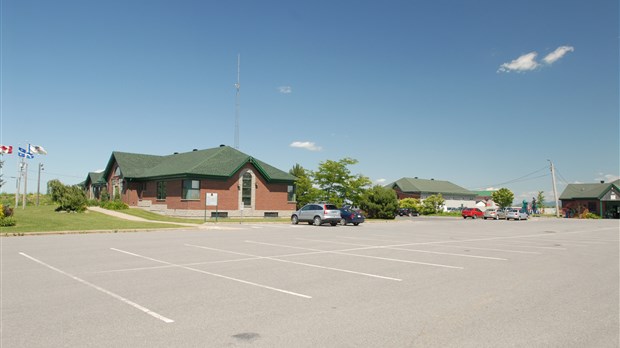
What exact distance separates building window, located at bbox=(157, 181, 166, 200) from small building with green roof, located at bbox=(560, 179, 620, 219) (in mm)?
65999

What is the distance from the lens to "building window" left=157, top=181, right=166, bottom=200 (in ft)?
141

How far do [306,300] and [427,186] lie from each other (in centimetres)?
9183

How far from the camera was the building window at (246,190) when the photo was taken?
4256 centimetres

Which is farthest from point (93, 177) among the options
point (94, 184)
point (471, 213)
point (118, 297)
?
point (118, 297)

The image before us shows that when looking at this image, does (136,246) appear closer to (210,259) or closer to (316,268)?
(210,259)

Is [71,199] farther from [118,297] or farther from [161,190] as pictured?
[118,297]

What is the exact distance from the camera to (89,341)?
530 cm

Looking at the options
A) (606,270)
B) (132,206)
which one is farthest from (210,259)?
(132,206)

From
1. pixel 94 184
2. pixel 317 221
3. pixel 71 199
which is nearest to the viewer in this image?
pixel 317 221

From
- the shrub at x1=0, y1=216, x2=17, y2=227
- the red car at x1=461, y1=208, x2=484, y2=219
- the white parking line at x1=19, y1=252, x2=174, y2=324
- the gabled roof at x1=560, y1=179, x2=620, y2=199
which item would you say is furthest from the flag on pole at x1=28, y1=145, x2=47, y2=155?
the gabled roof at x1=560, y1=179, x2=620, y2=199

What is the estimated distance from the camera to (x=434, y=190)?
94875 mm

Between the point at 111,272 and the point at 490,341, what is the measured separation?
28.2 ft

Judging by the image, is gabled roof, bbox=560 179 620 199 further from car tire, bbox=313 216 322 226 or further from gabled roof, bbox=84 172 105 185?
gabled roof, bbox=84 172 105 185

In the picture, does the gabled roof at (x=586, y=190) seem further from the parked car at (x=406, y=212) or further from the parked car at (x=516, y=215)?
the parked car at (x=406, y=212)
